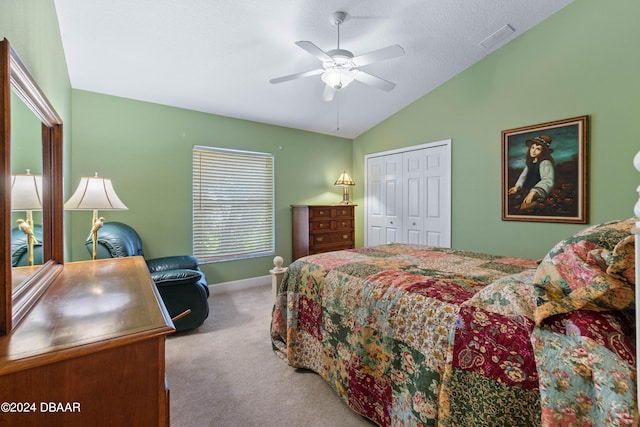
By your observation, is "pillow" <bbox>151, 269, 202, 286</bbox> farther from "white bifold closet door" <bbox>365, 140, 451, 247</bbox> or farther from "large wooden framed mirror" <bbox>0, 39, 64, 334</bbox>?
"white bifold closet door" <bbox>365, 140, 451, 247</bbox>

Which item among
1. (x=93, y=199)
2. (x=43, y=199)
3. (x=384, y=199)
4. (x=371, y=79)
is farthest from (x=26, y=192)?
(x=384, y=199)

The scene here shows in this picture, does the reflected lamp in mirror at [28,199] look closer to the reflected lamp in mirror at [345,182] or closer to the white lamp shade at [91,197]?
the white lamp shade at [91,197]

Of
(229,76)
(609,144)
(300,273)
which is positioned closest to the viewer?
(300,273)

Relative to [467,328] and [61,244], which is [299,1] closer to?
[61,244]

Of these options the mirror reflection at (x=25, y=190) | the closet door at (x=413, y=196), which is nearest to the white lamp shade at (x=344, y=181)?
the closet door at (x=413, y=196)

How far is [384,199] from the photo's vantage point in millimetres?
4703

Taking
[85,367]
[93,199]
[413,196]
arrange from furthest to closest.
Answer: [413,196], [93,199], [85,367]

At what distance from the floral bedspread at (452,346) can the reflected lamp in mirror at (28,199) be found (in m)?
1.45

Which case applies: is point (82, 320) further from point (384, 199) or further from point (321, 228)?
point (384, 199)

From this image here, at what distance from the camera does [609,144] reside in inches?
103

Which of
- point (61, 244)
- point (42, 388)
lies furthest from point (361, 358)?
point (61, 244)

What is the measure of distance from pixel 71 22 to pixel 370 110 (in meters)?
3.37

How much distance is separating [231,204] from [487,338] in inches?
139

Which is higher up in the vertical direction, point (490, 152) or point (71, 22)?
point (71, 22)
